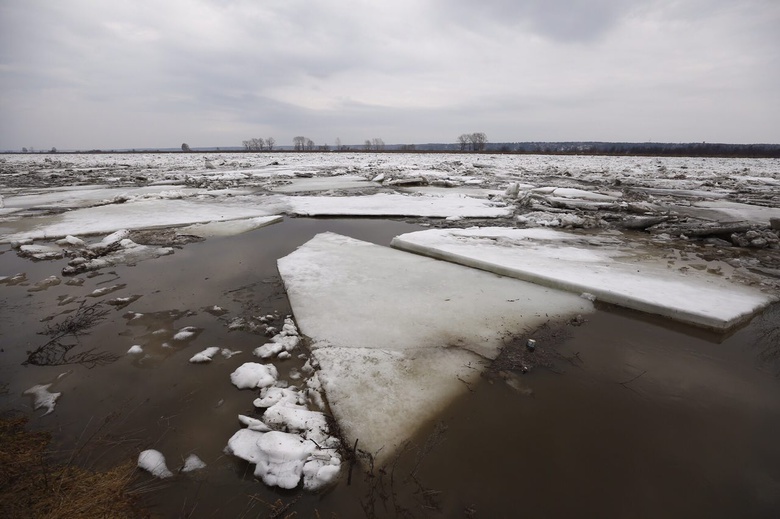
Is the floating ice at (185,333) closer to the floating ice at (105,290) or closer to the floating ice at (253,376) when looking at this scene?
the floating ice at (253,376)

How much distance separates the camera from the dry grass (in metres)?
1.38

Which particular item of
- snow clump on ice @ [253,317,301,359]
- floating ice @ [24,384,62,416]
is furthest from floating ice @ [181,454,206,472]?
floating ice @ [24,384,62,416]

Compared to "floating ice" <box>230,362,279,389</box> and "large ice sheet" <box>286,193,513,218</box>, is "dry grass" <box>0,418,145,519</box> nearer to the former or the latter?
"floating ice" <box>230,362,279,389</box>

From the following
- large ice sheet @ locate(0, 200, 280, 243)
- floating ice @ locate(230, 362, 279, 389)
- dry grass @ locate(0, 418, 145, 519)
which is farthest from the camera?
large ice sheet @ locate(0, 200, 280, 243)

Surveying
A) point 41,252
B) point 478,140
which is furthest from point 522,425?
point 478,140

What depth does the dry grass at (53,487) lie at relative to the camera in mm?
1383

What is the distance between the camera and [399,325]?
9.75 feet

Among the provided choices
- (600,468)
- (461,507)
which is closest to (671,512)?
(600,468)

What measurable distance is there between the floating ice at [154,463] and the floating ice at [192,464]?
0.07 m

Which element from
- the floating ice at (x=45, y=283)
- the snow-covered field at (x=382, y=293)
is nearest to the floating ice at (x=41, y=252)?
the snow-covered field at (x=382, y=293)

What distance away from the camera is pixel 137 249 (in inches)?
197

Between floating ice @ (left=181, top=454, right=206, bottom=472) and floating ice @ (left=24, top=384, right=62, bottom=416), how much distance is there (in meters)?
1.04

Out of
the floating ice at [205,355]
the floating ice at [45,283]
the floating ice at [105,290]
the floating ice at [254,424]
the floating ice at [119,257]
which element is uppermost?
the floating ice at [119,257]

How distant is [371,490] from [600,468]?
117 centimetres
